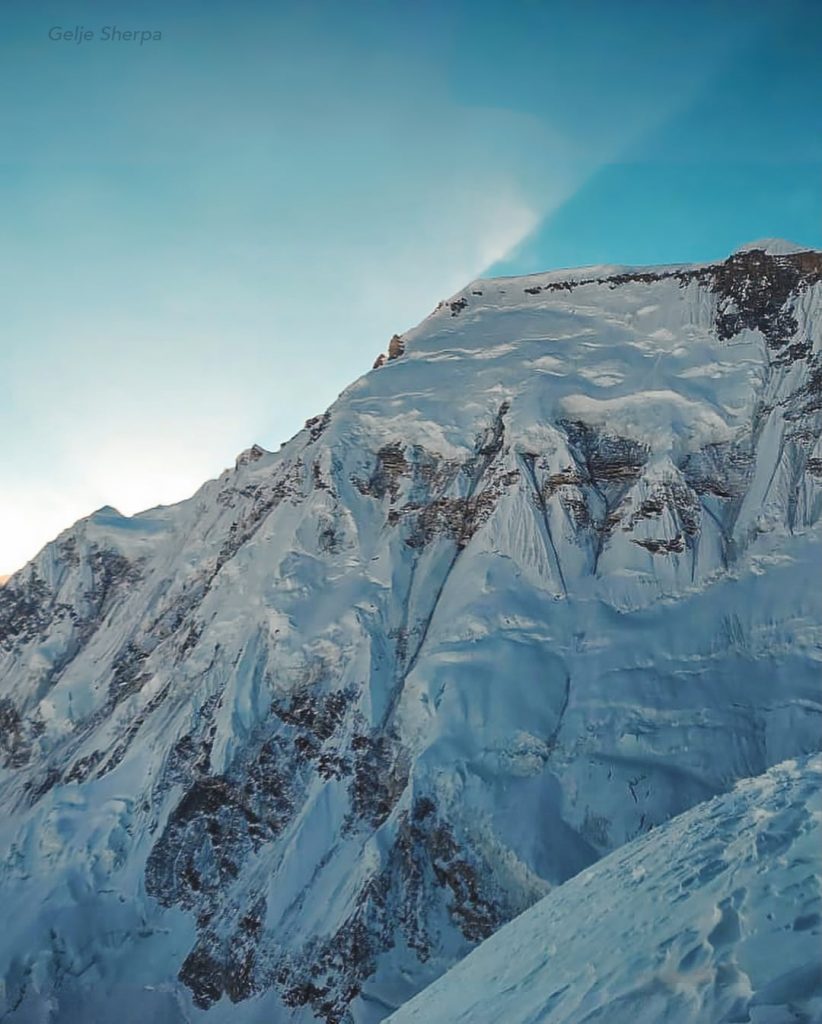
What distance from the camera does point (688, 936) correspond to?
819 cm

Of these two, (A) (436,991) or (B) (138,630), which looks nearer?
(A) (436,991)

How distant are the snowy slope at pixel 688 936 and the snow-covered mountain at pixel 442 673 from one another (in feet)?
77.9

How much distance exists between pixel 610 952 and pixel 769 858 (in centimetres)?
198

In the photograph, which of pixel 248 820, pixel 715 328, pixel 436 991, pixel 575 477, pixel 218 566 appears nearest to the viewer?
pixel 436 991

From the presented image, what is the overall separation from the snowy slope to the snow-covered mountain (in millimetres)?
23746

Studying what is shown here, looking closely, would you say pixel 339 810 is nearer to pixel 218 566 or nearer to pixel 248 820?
pixel 248 820

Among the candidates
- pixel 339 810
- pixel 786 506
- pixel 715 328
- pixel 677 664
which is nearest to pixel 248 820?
pixel 339 810

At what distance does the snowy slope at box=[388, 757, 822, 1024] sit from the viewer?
712 centimetres

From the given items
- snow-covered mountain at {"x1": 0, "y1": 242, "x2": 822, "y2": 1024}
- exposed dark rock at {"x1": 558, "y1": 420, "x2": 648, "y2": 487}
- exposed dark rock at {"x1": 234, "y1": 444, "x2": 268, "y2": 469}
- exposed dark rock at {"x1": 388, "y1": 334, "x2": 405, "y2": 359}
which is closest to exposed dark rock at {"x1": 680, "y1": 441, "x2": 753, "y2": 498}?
snow-covered mountain at {"x1": 0, "y1": 242, "x2": 822, "y2": 1024}

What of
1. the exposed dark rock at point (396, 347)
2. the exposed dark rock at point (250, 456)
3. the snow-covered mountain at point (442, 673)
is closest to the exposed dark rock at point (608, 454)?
the snow-covered mountain at point (442, 673)

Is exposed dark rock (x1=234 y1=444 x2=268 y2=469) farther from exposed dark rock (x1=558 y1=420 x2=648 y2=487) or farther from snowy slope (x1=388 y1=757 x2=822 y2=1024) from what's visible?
snowy slope (x1=388 y1=757 x2=822 y2=1024)

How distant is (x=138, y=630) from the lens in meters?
63.0

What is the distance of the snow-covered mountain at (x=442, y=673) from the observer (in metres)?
37.0

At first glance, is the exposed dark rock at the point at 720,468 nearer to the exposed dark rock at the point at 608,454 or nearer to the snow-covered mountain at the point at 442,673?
the snow-covered mountain at the point at 442,673
